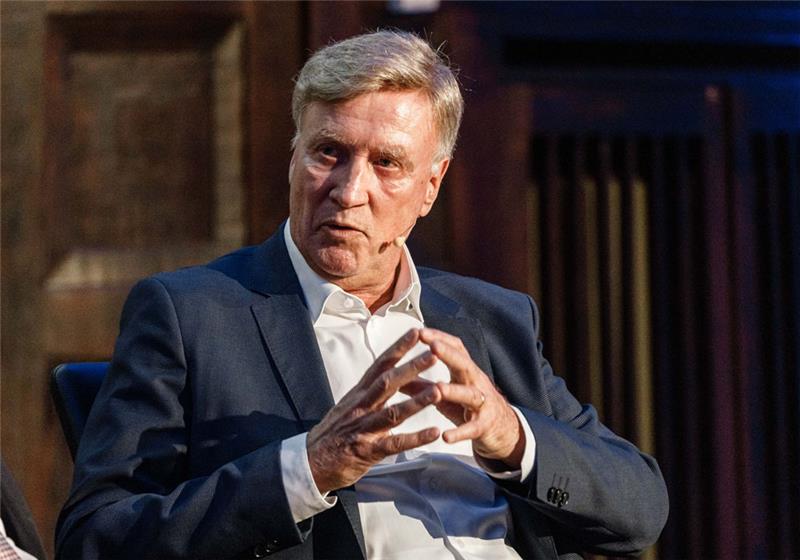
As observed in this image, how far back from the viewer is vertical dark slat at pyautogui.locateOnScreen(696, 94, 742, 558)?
3.35m

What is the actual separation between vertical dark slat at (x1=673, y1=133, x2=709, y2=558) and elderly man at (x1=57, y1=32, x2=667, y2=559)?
0.98 m

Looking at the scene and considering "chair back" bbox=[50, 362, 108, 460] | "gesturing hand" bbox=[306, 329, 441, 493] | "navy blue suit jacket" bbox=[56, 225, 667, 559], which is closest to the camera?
"gesturing hand" bbox=[306, 329, 441, 493]

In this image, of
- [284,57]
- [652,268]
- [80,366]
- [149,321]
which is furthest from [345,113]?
[652,268]

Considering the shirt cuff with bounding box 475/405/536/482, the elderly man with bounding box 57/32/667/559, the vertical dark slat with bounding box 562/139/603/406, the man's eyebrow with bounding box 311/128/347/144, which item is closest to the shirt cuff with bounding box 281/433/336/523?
the elderly man with bounding box 57/32/667/559

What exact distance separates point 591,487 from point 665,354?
127cm

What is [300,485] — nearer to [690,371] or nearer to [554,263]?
[554,263]

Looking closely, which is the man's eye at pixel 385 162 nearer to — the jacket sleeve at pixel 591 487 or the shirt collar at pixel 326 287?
the shirt collar at pixel 326 287

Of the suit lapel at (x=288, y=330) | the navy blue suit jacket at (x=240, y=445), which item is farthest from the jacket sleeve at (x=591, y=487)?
the suit lapel at (x=288, y=330)

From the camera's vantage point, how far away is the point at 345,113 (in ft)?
7.37

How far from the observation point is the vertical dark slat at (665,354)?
3355 mm

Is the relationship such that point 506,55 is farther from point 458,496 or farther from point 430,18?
point 458,496

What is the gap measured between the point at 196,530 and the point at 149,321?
379 millimetres

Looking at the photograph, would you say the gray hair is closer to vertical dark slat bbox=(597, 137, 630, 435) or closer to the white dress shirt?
the white dress shirt

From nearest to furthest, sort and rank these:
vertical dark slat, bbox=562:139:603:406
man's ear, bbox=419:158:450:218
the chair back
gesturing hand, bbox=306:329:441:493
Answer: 1. gesturing hand, bbox=306:329:441:493
2. the chair back
3. man's ear, bbox=419:158:450:218
4. vertical dark slat, bbox=562:139:603:406
